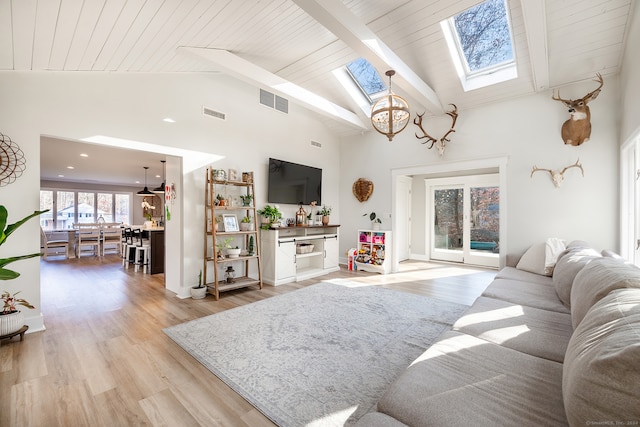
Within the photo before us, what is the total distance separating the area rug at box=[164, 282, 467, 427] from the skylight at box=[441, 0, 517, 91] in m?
3.57

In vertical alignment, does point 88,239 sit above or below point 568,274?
below

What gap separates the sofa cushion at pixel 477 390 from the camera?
1.02 metres

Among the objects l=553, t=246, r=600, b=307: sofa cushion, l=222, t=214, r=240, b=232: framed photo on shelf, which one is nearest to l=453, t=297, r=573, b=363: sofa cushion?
l=553, t=246, r=600, b=307: sofa cushion

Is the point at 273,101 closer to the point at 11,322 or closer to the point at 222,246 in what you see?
the point at 222,246

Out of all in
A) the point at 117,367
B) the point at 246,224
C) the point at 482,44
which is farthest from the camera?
the point at 246,224

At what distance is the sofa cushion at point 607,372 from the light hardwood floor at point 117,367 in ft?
4.95

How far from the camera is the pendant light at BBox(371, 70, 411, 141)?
11.2ft

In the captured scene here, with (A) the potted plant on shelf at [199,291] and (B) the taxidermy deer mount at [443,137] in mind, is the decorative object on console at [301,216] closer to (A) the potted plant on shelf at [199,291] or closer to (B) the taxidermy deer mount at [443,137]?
(A) the potted plant on shelf at [199,291]

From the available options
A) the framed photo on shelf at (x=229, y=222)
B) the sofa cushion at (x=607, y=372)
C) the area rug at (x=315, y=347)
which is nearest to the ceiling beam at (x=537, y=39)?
the sofa cushion at (x=607, y=372)

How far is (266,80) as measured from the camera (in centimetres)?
404

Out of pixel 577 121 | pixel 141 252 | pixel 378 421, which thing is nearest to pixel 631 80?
pixel 577 121

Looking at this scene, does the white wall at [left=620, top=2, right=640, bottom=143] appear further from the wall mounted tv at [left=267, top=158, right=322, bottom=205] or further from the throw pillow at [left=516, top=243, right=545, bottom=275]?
the wall mounted tv at [left=267, top=158, right=322, bottom=205]

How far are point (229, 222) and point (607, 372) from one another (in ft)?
13.9

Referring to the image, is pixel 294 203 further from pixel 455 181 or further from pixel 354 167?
pixel 455 181
